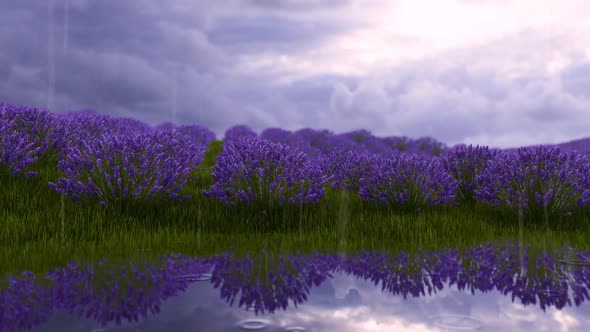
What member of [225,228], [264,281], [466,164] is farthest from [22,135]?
[466,164]

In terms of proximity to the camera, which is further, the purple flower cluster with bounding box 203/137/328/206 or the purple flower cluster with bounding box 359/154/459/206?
the purple flower cluster with bounding box 359/154/459/206

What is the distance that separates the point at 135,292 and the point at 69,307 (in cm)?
40

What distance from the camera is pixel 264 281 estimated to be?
354 cm

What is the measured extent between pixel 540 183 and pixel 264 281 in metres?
4.85

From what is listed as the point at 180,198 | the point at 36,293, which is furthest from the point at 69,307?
the point at 180,198

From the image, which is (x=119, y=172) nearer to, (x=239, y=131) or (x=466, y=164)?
(x=466, y=164)

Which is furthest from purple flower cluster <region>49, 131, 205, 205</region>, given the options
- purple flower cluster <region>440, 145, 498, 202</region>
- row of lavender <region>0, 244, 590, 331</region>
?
purple flower cluster <region>440, 145, 498, 202</region>

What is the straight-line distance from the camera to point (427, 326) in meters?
2.69

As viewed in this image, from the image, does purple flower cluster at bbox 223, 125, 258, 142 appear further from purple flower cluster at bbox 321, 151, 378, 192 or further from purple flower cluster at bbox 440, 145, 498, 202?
purple flower cluster at bbox 440, 145, 498, 202

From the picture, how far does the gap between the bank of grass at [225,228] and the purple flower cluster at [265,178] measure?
17cm

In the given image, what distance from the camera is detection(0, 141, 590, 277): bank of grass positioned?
4.99m

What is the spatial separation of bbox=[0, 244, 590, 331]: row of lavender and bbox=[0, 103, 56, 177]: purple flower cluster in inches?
147

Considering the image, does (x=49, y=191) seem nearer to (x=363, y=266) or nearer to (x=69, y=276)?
(x=69, y=276)

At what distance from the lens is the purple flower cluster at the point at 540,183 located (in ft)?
22.5
